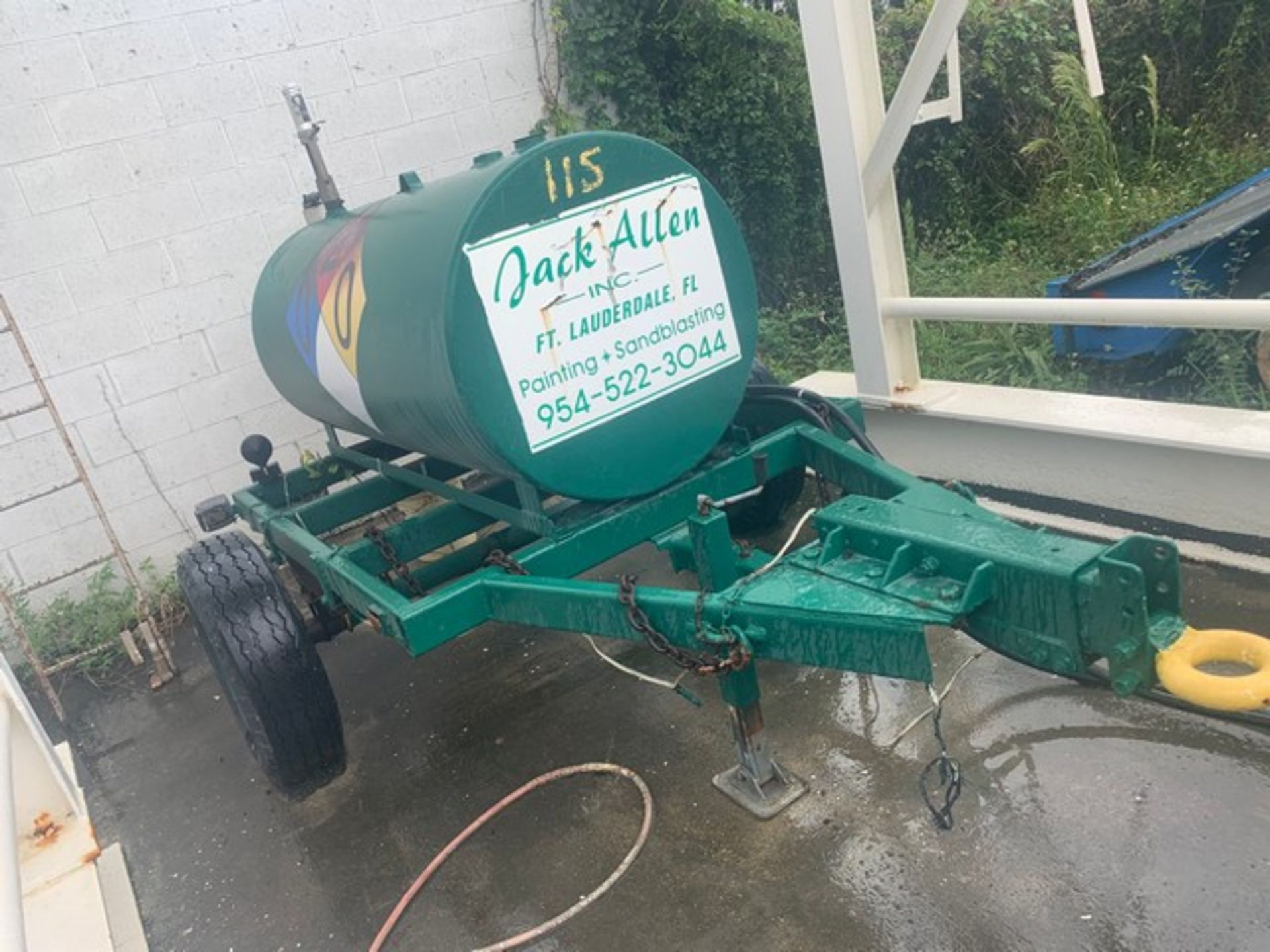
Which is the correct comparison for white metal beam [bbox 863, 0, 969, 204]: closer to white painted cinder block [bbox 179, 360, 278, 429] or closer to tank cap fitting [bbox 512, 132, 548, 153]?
tank cap fitting [bbox 512, 132, 548, 153]

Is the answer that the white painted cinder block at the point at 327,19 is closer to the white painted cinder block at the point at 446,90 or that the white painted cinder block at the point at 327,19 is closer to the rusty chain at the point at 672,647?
the white painted cinder block at the point at 446,90

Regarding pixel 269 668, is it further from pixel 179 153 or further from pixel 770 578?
pixel 179 153

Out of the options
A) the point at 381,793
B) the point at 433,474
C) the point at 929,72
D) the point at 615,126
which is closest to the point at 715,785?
the point at 381,793

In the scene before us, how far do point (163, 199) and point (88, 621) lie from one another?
211cm

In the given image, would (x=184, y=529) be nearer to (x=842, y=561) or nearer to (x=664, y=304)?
(x=664, y=304)

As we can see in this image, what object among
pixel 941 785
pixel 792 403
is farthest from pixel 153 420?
pixel 941 785

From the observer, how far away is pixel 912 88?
3580mm

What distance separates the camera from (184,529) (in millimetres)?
5293

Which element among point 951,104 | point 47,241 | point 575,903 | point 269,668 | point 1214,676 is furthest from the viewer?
point 47,241

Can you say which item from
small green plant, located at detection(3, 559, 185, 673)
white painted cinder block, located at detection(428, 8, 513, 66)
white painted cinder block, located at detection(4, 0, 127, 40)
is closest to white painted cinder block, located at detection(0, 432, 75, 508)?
small green plant, located at detection(3, 559, 185, 673)

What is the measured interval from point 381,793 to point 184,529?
8.67ft

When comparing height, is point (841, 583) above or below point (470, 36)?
below

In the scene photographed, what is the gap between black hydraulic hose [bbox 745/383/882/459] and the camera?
10.4 feet

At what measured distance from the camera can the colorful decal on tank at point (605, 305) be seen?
2.58 m
